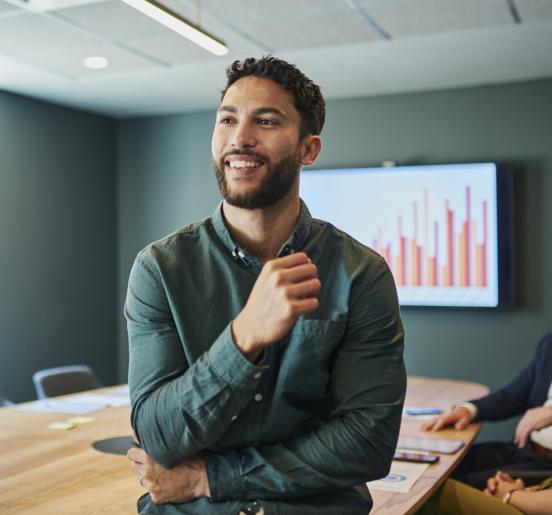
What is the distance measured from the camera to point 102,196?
659cm

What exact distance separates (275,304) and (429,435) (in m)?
1.90

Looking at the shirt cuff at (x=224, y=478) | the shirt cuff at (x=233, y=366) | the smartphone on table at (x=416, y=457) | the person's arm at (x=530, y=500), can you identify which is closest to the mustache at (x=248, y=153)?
the shirt cuff at (x=233, y=366)

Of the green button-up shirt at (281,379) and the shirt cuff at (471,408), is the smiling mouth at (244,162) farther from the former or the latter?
the shirt cuff at (471,408)

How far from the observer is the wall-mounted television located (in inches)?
211

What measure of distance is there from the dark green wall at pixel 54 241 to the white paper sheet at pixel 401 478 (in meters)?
4.04

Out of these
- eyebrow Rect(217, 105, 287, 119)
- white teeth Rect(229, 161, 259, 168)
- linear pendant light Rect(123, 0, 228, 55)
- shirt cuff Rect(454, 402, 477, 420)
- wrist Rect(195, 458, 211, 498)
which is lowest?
shirt cuff Rect(454, 402, 477, 420)

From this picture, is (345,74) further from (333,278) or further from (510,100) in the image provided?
(333,278)

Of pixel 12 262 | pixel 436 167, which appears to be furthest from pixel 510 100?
pixel 12 262

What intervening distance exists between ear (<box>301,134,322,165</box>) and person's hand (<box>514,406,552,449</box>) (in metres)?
1.95

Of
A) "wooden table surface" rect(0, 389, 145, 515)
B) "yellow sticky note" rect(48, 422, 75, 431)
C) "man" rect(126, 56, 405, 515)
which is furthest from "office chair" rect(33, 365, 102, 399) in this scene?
"man" rect(126, 56, 405, 515)

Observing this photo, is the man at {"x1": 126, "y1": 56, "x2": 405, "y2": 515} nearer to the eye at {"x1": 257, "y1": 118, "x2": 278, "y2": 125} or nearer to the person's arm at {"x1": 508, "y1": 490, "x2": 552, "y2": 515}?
the eye at {"x1": 257, "y1": 118, "x2": 278, "y2": 125}

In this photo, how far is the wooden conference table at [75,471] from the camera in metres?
1.98

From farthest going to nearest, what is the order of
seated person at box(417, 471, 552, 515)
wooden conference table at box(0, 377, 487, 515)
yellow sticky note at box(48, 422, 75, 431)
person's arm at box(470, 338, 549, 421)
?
1. person's arm at box(470, 338, 549, 421)
2. yellow sticky note at box(48, 422, 75, 431)
3. seated person at box(417, 471, 552, 515)
4. wooden conference table at box(0, 377, 487, 515)

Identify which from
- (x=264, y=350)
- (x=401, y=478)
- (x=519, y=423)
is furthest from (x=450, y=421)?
(x=264, y=350)
